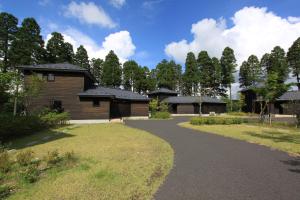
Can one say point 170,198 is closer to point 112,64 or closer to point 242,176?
point 242,176

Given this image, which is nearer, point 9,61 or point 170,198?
point 170,198

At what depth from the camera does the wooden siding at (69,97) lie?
2231 cm

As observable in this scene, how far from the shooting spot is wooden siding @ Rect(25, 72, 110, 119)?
22312mm

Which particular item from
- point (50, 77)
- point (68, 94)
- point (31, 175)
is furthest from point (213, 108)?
point (31, 175)

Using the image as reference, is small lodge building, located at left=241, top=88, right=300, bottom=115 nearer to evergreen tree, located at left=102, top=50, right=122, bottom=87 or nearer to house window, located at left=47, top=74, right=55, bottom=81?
evergreen tree, located at left=102, top=50, right=122, bottom=87

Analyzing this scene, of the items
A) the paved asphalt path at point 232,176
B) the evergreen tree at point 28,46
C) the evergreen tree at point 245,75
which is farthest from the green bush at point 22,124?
the evergreen tree at point 245,75

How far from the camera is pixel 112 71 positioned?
53.8m

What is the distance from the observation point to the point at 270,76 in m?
22.1

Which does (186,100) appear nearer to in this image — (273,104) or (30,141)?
(273,104)

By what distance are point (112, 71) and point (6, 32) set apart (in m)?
24.8

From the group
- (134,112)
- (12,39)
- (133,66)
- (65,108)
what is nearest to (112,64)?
(133,66)

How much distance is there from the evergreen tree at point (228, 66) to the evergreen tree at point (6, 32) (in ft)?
173

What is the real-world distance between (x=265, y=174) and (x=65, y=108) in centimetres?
2157

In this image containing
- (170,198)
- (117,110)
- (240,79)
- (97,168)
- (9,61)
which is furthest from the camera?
(240,79)
